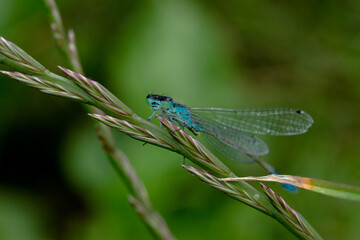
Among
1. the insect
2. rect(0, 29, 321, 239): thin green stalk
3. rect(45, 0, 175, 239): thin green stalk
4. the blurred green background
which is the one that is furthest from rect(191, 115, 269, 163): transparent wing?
rect(0, 29, 321, 239): thin green stalk

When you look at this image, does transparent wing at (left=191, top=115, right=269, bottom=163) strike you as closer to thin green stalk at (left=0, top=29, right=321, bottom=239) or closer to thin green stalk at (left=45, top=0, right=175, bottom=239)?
thin green stalk at (left=45, top=0, right=175, bottom=239)

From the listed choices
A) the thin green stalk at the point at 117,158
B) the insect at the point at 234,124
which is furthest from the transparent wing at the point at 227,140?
the thin green stalk at the point at 117,158

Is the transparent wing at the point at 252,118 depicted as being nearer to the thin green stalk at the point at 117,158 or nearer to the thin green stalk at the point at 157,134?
the thin green stalk at the point at 117,158

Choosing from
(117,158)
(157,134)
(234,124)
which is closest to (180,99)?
(234,124)

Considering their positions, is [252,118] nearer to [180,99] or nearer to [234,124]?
[234,124]

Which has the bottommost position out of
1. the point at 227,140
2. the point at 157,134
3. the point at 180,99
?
the point at 227,140

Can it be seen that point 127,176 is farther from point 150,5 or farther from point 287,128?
point 150,5
